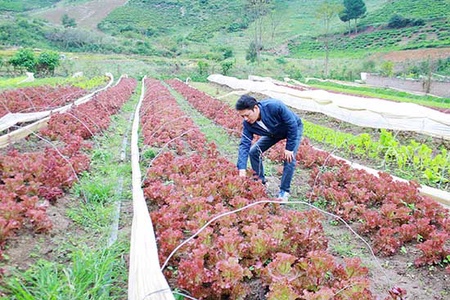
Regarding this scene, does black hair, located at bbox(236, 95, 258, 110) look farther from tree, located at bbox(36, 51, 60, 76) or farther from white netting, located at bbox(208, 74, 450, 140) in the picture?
tree, located at bbox(36, 51, 60, 76)

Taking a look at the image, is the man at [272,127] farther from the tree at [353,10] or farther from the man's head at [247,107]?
the tree at [353,10]

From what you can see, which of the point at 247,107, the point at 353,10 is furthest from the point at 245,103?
the point at 353,10

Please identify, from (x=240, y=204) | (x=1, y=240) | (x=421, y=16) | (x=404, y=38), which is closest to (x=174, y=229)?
(x=240, y=204)

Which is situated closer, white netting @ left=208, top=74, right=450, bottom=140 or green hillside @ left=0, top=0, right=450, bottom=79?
white netting @ left=208, top=74, right=450, bottom=140

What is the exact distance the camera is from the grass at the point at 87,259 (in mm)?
2906

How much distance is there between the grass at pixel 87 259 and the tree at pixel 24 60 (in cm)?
2562

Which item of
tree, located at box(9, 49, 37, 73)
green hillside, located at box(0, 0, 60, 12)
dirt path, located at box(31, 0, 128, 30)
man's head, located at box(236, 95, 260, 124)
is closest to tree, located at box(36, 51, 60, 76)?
tree, located at box(9, 49, 37, 73)

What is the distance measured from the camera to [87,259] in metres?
3.26

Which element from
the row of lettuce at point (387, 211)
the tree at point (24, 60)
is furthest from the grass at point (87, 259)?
the tree at point (24, 60)

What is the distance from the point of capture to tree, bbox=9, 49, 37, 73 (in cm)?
2728

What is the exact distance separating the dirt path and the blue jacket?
249 feet

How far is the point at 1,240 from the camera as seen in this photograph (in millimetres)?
3479

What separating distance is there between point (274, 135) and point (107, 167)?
3.27 metres

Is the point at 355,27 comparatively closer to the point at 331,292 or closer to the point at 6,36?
the point at 6,36
